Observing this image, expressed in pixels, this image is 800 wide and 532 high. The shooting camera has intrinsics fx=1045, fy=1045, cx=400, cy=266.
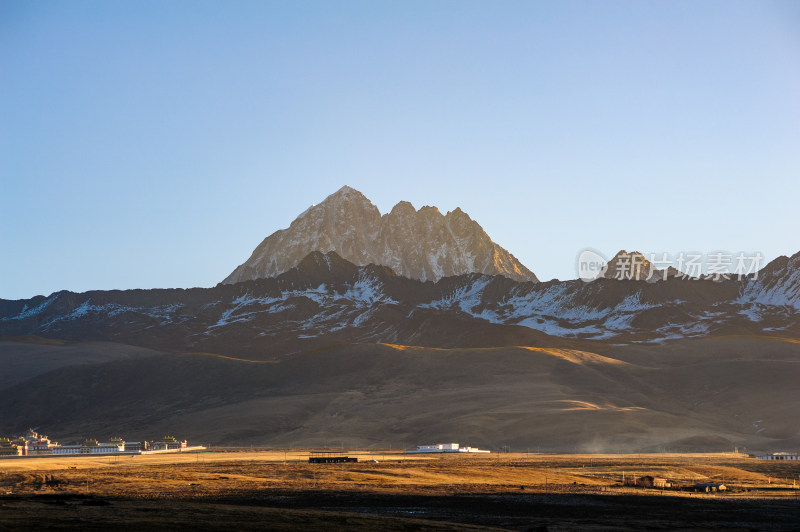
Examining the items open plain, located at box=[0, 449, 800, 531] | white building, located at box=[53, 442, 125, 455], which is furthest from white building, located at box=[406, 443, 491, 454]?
white building, located at box=[53, 442, 125, 455]

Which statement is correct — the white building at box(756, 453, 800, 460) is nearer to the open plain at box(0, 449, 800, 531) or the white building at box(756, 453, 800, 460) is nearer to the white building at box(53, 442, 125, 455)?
the open plain at box(0, 449, 800, 531)

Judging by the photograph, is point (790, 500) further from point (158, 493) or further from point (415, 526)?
point (158, 493)

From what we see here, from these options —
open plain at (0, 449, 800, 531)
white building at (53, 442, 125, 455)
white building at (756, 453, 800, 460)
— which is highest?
open plain at (0, 449, 800, 531)

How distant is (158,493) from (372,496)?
16.3m

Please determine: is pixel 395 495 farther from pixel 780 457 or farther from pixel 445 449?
pixel 780 457

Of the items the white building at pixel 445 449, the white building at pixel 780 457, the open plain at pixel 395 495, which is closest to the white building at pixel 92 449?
the open plain at pixel 395 495

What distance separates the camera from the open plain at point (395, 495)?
60031mm

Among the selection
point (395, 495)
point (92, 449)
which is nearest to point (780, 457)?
point (395, 495)

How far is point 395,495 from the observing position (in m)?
82.5

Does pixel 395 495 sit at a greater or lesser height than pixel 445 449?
greater

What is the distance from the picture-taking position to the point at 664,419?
183 m

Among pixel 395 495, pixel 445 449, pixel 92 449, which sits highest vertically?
pixel 395 495

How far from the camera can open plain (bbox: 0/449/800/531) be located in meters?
60.0

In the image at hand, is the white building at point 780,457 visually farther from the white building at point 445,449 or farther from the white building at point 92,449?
the white building at point 92,449
